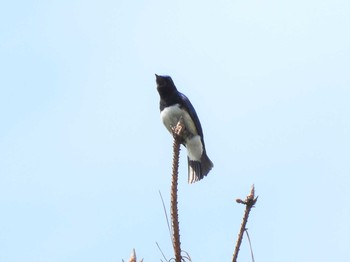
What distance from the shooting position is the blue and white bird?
28.4 ft

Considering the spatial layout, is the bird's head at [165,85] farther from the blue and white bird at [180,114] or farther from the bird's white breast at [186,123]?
the bird's white breast at [186,123]

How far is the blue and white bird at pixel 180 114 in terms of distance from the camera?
8.65 m

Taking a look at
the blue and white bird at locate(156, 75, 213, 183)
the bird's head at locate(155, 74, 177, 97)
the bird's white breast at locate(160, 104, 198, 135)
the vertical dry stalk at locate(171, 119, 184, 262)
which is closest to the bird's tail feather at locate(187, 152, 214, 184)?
the blue and white bird at locate(156, 75, 213, 183)

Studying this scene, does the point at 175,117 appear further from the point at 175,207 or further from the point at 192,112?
the point at 175,207

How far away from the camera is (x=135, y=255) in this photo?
7.01 feet

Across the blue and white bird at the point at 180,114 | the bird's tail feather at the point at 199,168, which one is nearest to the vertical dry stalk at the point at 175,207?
the bird's tail feather at the point at 199,168

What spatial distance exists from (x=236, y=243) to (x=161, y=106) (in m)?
6.62

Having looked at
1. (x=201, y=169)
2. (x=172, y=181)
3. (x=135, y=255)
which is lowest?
(x=135, y=255)

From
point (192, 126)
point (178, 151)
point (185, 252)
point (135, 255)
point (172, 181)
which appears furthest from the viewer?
point (192, 126)

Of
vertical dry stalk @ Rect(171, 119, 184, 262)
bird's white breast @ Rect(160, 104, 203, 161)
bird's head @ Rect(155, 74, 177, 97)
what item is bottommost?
vertical dry stalk @ Rect(171, 119, 184, 262)

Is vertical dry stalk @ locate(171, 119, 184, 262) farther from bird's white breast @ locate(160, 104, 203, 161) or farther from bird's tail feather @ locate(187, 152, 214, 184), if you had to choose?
bird's white breast @ locate(160, 104, 203, 161)

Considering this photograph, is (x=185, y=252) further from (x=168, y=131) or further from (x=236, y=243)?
(x=168, y=131)

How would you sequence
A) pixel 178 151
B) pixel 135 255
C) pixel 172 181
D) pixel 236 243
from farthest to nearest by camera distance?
pixel 178 151 < pixel 172 181 < pixel 236 243 < pixel 135 255

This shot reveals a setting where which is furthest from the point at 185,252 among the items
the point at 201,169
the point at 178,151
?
the point at 201,169
